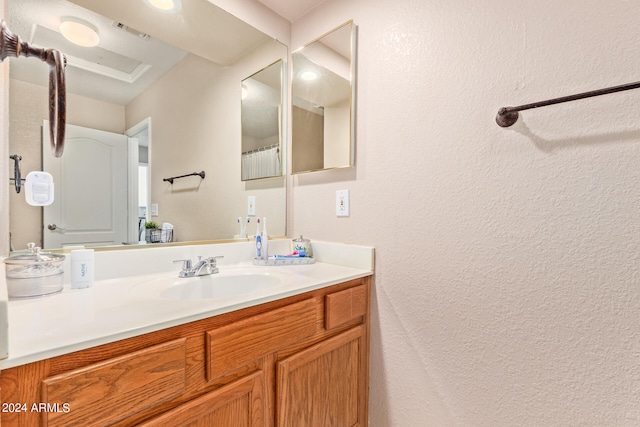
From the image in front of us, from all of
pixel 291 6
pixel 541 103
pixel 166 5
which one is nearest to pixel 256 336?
pixel 541 103

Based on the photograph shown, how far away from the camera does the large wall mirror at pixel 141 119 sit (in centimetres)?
95

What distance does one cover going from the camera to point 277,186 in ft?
5.47

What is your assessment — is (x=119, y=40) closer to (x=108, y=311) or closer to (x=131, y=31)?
(x=131, y=31)

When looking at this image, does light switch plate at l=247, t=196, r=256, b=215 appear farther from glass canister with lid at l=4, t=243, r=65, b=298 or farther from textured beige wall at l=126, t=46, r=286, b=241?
glass canister with lid at l=4, t=243, r=65, b=298

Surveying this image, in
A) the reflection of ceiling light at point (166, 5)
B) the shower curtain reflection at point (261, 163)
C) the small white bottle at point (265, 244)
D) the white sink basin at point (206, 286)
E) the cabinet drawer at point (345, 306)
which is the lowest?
the cabinet drawer at point (345, 306)

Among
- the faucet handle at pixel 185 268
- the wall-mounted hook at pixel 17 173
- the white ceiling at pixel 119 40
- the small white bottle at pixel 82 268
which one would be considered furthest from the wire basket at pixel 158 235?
the white ceiling at pixel 119 40

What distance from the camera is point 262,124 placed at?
163 cm

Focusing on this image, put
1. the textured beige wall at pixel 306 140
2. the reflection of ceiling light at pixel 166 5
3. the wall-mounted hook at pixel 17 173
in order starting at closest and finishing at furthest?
the wall-mounted hook at pixel 17 173 → the reflection of ceiling light at pixel 166 5 → the textured beige wall at pixel 306 140

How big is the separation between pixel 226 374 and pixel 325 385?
1.45 ft

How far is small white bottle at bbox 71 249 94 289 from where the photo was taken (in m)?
0.94

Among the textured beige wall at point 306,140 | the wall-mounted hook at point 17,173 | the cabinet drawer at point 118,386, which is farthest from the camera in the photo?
the textured beige wall at point 306,140

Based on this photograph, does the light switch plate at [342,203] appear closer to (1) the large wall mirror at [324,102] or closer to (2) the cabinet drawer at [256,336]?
(1) the large wall mirror at [324,102]

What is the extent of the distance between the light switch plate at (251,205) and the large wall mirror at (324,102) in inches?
10.6

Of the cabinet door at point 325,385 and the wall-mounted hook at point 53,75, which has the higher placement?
the wall-mounted hook at point 53,75
